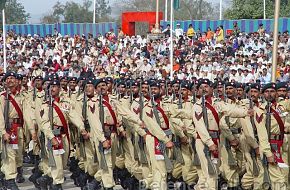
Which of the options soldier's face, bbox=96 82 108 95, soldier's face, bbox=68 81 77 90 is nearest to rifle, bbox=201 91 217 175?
soldier's face, bbox=96 82 108 95

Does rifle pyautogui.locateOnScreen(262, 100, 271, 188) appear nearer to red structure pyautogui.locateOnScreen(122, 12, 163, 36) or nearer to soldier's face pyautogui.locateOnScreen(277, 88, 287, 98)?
soldier's face pyautogui.locateOnScreen(277, 88, 287, 98)

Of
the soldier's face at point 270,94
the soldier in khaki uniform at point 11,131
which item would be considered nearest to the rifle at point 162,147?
the soldier's face at point 270,94

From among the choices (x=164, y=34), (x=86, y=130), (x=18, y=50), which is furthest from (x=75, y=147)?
(x=18, y=50)

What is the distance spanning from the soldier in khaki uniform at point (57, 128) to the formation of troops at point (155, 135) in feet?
0.05

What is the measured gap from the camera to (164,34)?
95.1 feet

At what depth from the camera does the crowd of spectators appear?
23.3 m

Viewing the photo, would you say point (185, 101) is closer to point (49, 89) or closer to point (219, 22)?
point (49, 89)

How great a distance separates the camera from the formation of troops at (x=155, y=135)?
1085 cm

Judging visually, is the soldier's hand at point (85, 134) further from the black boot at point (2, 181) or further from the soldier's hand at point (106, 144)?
the black boot at point (2, 181)

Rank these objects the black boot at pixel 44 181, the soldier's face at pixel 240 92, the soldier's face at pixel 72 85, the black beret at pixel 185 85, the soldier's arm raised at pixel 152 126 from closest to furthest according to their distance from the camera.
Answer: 1. the soldier's arm raised at pixel 152 126
2. the black boot at pixel 44 181
3. the soldier's face at pixel 240 92
4. the black beret at pixel 185 85
5. the soldier's face at pixel 72 85

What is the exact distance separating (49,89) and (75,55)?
58.4 ft

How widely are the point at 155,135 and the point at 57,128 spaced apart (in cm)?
157

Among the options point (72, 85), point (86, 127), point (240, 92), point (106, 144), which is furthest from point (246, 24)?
point (106, 144)

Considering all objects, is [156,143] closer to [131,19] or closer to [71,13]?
[131,19]
